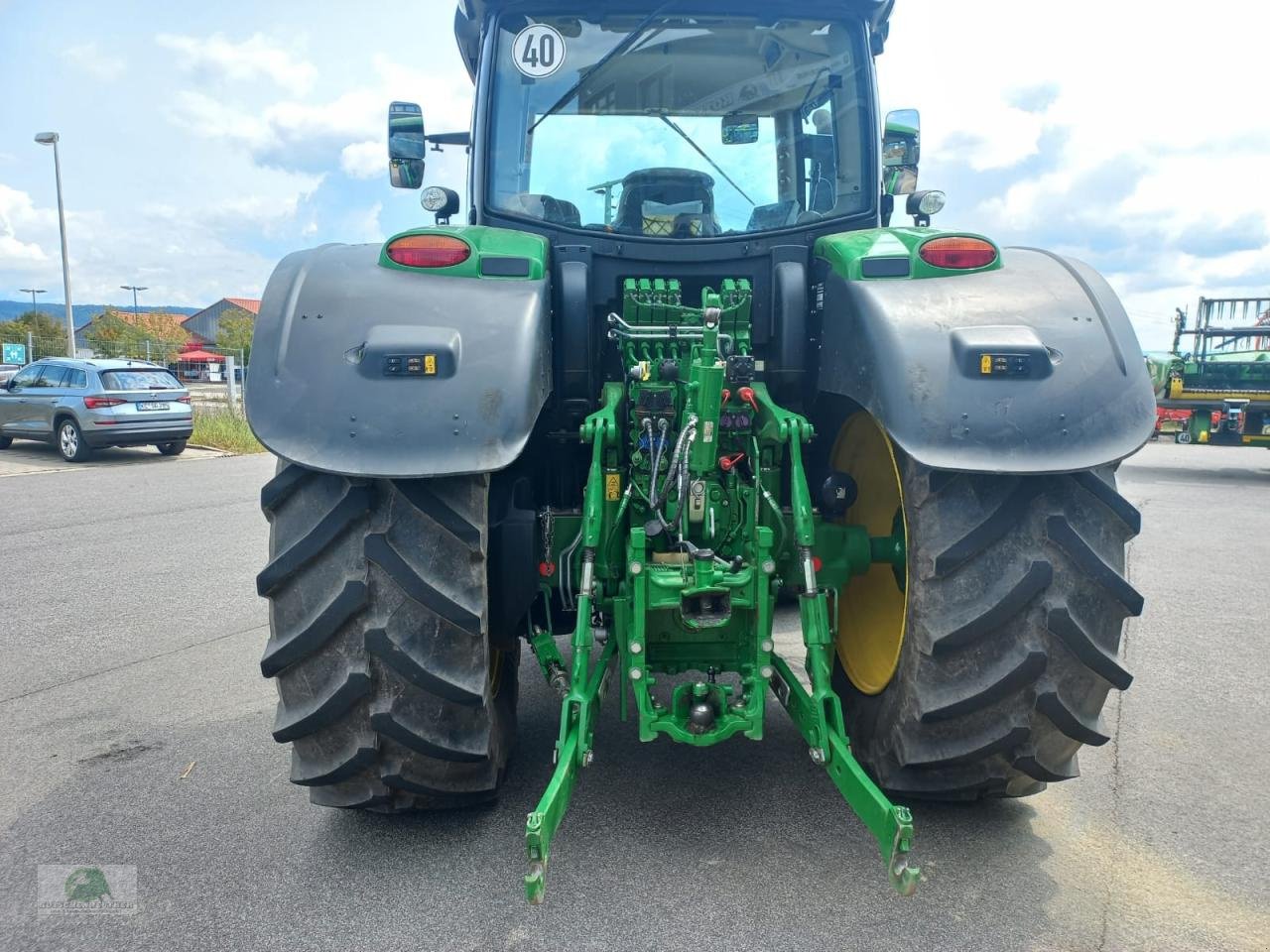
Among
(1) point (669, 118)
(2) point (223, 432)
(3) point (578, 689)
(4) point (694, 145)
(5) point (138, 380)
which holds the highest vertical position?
(1) point (669, 118)

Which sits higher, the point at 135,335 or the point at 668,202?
the point at 135,335

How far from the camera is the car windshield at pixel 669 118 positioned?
354 centimetres

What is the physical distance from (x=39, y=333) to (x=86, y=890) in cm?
5105

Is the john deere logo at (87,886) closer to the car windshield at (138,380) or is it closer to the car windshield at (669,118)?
the car windshield at (669,118)

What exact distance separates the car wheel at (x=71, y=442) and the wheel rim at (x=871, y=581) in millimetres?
14435

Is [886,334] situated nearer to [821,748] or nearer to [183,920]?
[821,748]

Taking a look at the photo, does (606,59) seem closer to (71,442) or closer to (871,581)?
(871,581)

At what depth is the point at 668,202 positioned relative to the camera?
3598 mm

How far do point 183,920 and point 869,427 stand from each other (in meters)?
2.61

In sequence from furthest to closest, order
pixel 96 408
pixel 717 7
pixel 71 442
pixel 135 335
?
pixel 135 335
pixel 71 442
pixel 96 408
pixel 717 7

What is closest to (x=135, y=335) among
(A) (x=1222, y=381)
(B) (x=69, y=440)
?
(B) (x=69, y=440)

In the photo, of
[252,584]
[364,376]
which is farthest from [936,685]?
[252,584]

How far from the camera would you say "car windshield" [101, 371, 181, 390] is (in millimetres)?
14891

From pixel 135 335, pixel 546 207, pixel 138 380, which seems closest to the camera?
pixel 546 207
